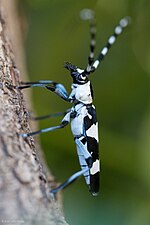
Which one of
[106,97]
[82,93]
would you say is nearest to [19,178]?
[82,93]

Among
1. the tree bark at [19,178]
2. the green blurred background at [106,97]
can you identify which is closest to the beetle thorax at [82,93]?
the tree bark at [19,178]

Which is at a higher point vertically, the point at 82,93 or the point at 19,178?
the point at 82,93

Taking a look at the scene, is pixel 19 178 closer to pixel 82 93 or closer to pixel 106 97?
pixel 82 93

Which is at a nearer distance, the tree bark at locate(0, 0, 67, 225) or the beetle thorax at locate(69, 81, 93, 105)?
the tree bark at locate(0, 0, 67, 225)

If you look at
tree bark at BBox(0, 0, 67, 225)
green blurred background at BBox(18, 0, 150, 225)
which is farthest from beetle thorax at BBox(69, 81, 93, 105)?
green blurred background at BBox(18, 0, 150, 225)

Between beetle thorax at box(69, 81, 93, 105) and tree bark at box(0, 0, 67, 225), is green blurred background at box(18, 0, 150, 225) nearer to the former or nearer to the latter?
beetle thorax at box(69, 81, 93, 105)

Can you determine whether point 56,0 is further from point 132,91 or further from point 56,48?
point 132,91

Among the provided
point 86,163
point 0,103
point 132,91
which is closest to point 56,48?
point 132,91
